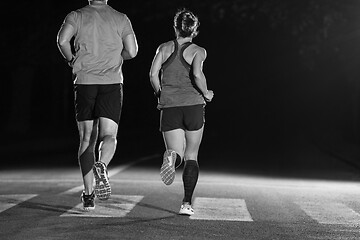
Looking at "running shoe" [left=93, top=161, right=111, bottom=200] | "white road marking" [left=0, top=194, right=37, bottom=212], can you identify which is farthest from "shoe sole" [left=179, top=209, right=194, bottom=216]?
"white road marking" [left=0, top=194, right=37, bottom=212]

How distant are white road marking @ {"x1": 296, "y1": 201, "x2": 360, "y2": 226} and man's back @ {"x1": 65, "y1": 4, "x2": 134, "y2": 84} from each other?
2388 mm

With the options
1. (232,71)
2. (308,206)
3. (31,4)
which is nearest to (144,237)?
(308,206)

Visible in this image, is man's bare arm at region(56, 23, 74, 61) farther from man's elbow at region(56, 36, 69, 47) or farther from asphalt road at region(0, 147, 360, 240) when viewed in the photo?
asphalt road at region(0, 147, 360, 240)

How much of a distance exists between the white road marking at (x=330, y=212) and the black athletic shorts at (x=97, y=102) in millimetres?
2206

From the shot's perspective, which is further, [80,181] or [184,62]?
[80,181]

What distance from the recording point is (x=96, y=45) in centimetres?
842

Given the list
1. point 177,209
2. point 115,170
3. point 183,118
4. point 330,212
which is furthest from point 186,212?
point 115,170

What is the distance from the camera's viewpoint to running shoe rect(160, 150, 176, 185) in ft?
26.9

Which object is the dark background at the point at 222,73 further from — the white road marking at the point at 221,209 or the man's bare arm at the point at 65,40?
the man's bare arm at the point at 65,40

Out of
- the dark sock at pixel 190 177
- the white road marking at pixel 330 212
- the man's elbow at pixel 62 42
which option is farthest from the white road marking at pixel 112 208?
the white road marking at pixel 330 212

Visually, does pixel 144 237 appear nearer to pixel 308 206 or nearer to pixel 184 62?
pixel 184 62

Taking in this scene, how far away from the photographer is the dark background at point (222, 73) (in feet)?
81.4

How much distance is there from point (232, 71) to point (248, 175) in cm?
6633

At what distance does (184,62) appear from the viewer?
28.6 feet
